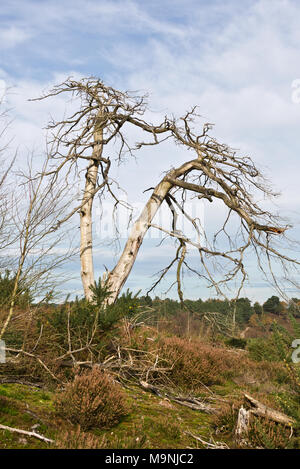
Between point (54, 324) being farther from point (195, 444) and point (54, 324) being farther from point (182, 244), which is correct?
point (182, 244)

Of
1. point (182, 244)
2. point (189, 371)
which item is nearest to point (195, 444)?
point (189, 371)

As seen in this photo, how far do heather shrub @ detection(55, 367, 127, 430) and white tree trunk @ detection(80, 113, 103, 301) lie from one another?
5.00 metres

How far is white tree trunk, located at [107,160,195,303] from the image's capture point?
10.8m

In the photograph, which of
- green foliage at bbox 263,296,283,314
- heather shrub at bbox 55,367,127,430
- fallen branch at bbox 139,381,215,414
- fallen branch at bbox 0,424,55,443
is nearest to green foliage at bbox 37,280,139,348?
fallen branch at bbox 139,381,215,414

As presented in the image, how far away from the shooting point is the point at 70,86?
1235cm

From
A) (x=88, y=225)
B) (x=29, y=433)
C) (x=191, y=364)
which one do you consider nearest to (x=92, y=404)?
(x=29, y=433)

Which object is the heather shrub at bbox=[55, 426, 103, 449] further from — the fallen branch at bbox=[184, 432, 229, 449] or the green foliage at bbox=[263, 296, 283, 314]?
the green foliage at bbox=[263, 296, 283, 314]

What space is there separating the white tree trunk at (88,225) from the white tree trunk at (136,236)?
26.7 inches

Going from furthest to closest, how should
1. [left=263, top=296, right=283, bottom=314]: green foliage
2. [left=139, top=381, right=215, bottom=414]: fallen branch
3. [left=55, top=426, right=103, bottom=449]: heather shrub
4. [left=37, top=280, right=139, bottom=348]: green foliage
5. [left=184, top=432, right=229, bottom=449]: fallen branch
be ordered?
[left=263, top=296, right=283, bottom=314]: green foliage → [left=37, top=280, right=139, bottom=348]: green foliage → [left=139, top=381, right=215, bottom=414]: fallen branch → [left=184, top=432, right=229, bottom=449]: fallen branch → [left=55, top=426, right=103, bottom=449]: heather shrub

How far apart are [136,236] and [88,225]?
1523 millimetres

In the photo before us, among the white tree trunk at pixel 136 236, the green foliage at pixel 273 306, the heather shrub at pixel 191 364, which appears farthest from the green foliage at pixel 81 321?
the green foliage at pixel 273 306

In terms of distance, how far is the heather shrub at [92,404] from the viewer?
5.26m

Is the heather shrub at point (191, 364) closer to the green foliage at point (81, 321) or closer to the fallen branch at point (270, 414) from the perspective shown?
the green foliage at point (81, 321)
